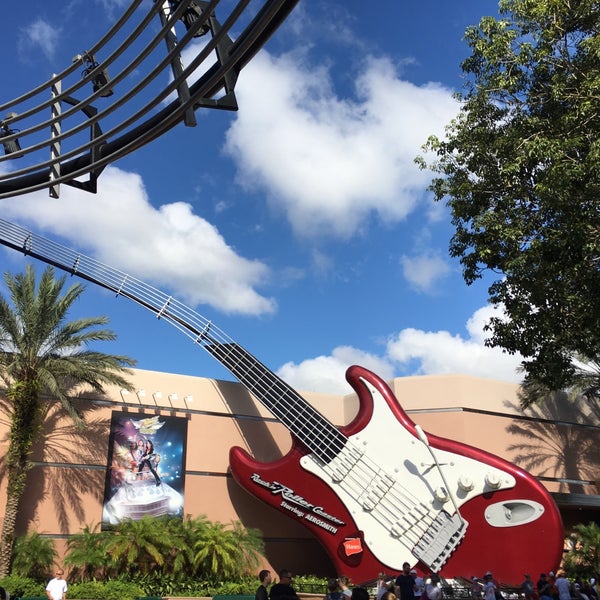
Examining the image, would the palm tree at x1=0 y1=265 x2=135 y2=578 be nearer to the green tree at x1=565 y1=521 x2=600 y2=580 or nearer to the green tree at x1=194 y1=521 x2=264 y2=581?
the green tree at x1=194 y1=521 x2=264 y2=581

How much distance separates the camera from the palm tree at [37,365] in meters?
17.3

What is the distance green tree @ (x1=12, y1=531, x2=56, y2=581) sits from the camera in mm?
16516

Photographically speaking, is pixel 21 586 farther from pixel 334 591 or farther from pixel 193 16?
pixel 193 16

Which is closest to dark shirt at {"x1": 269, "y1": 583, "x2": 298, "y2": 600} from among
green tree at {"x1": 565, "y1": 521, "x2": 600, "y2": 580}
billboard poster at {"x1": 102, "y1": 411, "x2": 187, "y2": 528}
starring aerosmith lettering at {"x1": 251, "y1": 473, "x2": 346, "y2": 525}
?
starring aerosmith lettering at {"x1": 251, "y1": 473, "x2": 346, "y2": 525}

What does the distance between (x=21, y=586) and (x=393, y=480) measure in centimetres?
1007

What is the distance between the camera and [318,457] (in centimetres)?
1897

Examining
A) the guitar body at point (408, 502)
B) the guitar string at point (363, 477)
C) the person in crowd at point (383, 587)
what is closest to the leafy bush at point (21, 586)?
the guitar body at point (408, 502)

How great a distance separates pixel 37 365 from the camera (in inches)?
712

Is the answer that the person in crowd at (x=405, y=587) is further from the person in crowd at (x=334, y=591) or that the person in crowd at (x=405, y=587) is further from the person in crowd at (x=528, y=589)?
the person in crowd at (x=528, y=589)

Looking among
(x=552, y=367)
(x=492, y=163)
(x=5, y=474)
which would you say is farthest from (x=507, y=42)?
(x=5, y=474)

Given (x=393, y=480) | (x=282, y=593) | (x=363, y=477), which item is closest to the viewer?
(x=282, y=593)

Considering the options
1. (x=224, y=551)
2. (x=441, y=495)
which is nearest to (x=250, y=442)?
(x=224, y=551)

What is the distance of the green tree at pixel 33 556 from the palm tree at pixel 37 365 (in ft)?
0.98

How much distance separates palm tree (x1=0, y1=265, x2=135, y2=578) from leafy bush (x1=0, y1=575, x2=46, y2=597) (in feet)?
2.40
